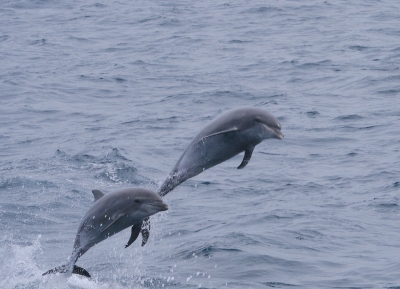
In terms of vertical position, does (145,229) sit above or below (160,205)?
below

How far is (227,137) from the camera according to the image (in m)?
8.37

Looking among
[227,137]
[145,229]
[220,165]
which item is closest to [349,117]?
[220,165]

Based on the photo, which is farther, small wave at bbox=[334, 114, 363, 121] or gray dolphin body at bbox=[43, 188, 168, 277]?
small wave at bbox=[334, 114, 363, 121]

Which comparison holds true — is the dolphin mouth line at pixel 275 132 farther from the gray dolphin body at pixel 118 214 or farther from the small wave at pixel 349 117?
the small wave at pixel 349 117

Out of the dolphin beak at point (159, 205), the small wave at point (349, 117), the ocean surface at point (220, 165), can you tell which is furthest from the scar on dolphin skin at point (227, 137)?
the small wave at point (349, 117)

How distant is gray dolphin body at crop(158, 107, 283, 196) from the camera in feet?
27.3

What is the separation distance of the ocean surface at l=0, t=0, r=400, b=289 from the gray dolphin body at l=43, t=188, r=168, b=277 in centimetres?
473

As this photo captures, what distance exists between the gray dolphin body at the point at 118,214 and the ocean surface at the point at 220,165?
4.73m

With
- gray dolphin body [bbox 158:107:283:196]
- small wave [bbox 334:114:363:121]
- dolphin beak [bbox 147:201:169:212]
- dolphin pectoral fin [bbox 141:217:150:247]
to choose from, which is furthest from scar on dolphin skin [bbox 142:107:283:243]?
small wave [bbox 334:114:363:121]

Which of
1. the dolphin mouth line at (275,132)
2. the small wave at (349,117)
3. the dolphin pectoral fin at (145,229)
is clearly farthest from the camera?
the small wave at (349,117)

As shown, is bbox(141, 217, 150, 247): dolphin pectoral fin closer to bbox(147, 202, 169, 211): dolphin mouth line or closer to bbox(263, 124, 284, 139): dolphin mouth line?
bbox(147, 202, 169, 211): dolphin mouth line

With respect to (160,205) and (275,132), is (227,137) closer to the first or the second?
(275,132)

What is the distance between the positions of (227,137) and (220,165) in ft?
37.0

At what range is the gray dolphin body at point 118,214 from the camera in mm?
8523
